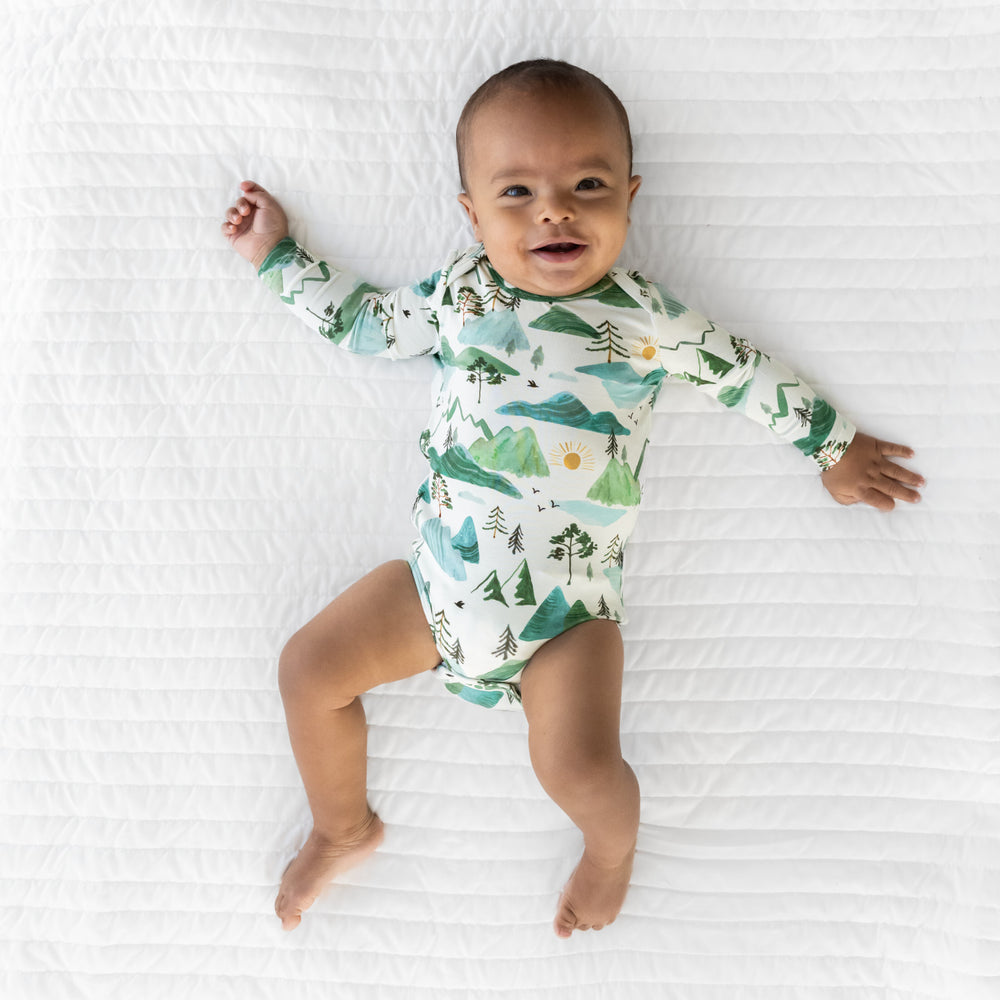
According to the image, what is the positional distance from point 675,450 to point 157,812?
822 millimetres

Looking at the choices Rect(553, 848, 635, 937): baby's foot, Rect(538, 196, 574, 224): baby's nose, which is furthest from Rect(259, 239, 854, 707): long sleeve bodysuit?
Rect(553, 848, 635, 937): baby's foot

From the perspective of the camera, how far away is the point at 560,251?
A: 98 centimetres

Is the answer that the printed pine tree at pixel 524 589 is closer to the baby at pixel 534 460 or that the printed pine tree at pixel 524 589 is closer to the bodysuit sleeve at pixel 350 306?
the baby at pixel 534 460

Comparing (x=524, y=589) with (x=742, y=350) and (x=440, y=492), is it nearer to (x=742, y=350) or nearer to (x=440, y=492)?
(x=440, y=492)

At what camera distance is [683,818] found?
112cm

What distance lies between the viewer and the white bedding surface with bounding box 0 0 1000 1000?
3.64 ft

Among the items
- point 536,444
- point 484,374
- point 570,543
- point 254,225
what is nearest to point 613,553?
point 570,543

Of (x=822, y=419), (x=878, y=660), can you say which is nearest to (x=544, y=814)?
(x=878, y=660)

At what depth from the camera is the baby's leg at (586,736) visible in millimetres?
971

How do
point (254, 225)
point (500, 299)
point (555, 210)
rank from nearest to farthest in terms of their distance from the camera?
point (555, 210)
point (500, 299)
point (254, 225)

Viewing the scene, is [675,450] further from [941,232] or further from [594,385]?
[941,232]

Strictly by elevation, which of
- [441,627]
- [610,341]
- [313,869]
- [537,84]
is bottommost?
[313,869]

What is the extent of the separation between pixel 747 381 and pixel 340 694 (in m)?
0.63

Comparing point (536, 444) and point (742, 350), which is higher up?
point (742, 350)
